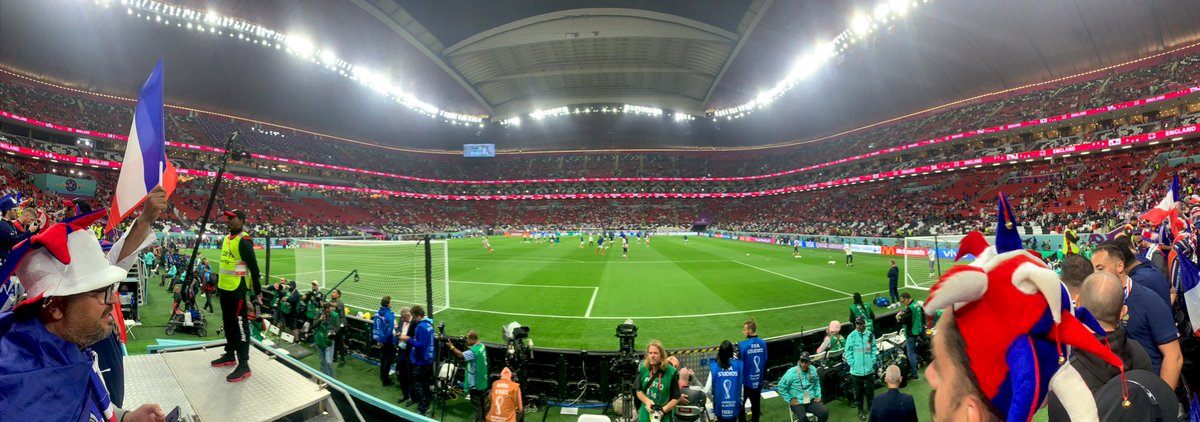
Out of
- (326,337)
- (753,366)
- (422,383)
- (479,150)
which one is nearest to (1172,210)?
(753,366)

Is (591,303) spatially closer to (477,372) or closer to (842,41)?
(477,372)

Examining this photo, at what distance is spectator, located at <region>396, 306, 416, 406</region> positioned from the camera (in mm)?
8547

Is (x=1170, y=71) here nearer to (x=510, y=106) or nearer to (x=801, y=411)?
(x=801, y=411)

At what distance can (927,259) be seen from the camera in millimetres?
26734

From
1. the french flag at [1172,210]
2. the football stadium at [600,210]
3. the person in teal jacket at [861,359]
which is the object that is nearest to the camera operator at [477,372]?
the football stadium at [600,210]

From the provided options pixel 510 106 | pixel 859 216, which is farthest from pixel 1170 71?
pixel 510 106

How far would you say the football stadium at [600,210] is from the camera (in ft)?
7.68

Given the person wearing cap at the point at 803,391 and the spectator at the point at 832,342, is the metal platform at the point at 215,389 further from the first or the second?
the spectator at the point at 832,342

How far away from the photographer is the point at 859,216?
177ft

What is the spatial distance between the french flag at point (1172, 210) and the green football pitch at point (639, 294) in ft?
25.2

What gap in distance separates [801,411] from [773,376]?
235cm

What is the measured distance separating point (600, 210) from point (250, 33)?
55531 millimetres

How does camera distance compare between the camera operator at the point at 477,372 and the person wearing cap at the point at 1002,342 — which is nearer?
the person wearing cap at the point at 1002,342

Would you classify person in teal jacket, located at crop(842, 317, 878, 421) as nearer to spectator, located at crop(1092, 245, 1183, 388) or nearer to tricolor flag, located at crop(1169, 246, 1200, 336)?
tricolor flag, located at crop(1169, 246, 1200, 336)
